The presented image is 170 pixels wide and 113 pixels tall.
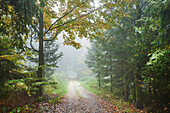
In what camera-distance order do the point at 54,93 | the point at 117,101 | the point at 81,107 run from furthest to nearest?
the point at 54,93 < the point at 117,101 < the point at 81,107

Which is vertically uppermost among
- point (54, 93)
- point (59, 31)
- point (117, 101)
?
point (59, 31)

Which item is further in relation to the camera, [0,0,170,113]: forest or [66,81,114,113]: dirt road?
[66,81,114,113]: dirt road

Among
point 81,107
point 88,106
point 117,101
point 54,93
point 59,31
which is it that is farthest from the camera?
point 54,93

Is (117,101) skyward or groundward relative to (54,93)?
groundward

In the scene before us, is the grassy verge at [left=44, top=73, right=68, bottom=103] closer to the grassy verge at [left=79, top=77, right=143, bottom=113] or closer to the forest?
the forest

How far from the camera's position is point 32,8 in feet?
11.7

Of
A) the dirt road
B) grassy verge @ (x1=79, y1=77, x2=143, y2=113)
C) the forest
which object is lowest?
grassy verge @ (x1=79, y1=77, x2=143, y2=113)

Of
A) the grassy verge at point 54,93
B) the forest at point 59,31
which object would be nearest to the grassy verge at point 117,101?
the forest at point 59,31

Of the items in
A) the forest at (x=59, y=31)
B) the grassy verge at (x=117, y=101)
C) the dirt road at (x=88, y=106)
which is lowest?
the grassy verge at (x=117, y=101)

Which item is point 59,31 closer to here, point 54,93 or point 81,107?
point 81,107

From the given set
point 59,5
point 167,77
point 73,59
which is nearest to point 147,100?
point 167,77

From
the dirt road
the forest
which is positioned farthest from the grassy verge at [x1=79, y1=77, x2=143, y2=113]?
the dirt road

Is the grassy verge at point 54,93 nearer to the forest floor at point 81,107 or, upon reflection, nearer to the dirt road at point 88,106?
the forest floor at point 81,107

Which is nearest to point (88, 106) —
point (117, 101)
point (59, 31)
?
point (117, 101)
